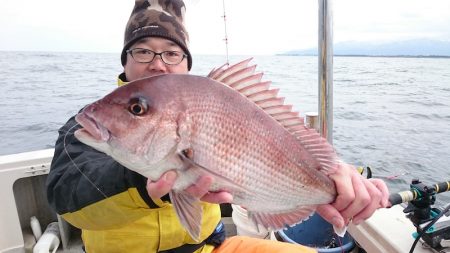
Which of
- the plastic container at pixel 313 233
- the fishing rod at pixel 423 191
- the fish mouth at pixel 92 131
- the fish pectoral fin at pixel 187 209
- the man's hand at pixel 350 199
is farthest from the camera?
the plastic container at pixel 313 233

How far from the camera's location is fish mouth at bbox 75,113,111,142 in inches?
47.9

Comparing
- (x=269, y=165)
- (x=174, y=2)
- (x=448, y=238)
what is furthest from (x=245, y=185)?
(x=174, y=2)

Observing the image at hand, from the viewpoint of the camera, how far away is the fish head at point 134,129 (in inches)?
48.8

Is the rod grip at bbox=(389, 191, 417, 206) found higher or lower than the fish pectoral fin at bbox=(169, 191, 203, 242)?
lower

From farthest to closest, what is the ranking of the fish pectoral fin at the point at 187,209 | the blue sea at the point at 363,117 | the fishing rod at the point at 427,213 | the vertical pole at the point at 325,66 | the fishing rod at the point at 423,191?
the blue sea at the point at 363,117
the vertical pole at the point at 325,66
the fishing rod at the point at 423,191
the fishing rod at the point at 427,213
the fish pectoral fin at the point at 187,209

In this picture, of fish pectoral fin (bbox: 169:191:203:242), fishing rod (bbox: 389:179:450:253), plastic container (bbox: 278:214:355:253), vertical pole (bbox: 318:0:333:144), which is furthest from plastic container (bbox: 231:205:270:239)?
fish pectoral fin (bbox: 169:191:203:242)

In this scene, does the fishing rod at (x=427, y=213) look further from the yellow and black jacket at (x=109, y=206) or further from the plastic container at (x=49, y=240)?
the plastic container at (x=49, y=240)

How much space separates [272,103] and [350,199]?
0.58 m

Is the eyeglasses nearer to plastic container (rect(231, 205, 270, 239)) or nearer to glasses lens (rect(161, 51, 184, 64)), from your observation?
glasses lens (rect(161, 51, 184, 64))

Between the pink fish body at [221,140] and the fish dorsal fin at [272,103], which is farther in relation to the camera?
the fish dorsal fin at [272,103]

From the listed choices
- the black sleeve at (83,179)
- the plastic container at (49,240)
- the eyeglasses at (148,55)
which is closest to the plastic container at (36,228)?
the plastic container at (49,240)

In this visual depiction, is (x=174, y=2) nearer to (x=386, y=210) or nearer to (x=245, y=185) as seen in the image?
(x=245, y=185)

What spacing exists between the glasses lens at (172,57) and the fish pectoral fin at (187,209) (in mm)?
1355

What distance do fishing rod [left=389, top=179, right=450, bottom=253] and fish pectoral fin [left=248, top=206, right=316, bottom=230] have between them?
112 centimetres
